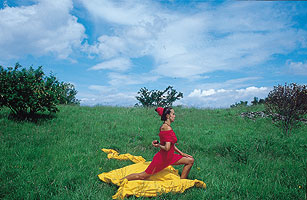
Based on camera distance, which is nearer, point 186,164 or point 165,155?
point 165,155

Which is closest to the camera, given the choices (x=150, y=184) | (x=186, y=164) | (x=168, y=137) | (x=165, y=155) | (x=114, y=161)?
(x=150, y=184)

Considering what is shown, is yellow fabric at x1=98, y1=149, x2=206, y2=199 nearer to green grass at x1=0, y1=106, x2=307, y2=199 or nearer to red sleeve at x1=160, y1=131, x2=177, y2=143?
green grass at x1=0, y1=106, x2=307, y2=199

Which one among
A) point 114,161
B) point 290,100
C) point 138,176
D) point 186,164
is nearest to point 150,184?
point 138,176

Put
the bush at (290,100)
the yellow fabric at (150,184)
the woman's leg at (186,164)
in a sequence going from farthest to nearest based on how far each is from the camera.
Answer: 1. the bush at (290,100)
2. the woman's leg at (186,164)
3. the yellow fabric at (150,184)

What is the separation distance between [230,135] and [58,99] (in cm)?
866

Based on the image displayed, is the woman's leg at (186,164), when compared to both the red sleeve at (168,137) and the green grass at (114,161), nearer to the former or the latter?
the green grass at (114,161)

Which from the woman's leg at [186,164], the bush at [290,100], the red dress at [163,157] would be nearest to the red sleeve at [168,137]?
the red dress at [163,157]

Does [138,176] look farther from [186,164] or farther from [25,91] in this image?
[25,91]

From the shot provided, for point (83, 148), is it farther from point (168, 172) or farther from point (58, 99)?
point (58, 99)

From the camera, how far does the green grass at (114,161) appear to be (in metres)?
4.03

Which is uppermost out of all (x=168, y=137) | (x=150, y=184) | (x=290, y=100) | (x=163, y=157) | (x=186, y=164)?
(x=290, y=100)

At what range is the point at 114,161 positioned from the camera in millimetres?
5688

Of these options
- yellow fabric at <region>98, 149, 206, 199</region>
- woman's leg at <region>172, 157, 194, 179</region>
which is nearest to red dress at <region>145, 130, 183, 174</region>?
woman's leg at <region>172, 157, 194, 179</region>

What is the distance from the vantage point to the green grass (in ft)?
13.2
